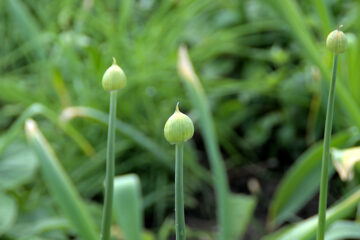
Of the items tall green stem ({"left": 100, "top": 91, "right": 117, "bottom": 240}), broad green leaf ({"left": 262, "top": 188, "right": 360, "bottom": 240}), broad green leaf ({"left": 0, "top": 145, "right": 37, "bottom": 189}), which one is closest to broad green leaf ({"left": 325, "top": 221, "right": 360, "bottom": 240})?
broad green leaf ({"left": 262, "top": 188, "right": 360, "bottom": 240})

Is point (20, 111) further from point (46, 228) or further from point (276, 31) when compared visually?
point (276, 31)

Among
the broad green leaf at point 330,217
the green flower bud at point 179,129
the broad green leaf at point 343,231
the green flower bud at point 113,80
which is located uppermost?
the broad green leaf at point 343,231

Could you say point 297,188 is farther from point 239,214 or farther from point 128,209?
point 128,209

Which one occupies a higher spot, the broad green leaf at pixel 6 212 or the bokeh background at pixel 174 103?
the bokeh background at pixel 174 103

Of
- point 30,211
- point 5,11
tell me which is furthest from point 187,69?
point 5,11

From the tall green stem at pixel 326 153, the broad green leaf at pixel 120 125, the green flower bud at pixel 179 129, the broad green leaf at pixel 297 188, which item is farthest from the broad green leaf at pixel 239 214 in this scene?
the green flower bud at pixel 179 129

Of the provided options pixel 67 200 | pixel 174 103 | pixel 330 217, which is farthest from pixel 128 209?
pixel 174 103

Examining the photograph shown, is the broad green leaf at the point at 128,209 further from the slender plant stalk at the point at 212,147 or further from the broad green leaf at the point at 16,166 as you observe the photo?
A: the broad green leaf at the point at 16,166
